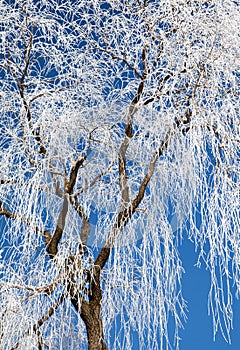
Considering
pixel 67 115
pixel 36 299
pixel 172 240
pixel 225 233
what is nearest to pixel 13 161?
pixel 67 115

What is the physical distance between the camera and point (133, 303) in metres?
2.43

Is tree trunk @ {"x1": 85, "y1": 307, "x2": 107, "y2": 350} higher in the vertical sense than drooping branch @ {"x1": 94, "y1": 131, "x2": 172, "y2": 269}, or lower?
lower

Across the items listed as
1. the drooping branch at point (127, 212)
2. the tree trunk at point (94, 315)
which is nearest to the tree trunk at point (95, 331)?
the tree trunk at point (94, 315)

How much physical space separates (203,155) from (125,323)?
28.4 inches

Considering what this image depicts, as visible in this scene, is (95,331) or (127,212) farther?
(95,331)

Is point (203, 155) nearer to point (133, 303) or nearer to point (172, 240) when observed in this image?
point (172, 240)

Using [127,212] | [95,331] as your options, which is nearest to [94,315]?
[95,331]

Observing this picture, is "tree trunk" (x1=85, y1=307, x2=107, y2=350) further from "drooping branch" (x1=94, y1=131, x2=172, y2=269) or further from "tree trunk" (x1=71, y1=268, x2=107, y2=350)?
"drooping branch" (x1=94, y1=131, x2=172, y2=269)

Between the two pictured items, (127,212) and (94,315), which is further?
(94,315)

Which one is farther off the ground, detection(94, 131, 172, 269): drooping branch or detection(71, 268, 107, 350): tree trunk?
detection(94, 131, 172, 269): drooping branch

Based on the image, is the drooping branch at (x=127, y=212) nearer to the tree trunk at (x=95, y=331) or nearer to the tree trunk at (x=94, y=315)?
the tree trunk at (x=94, y=315)

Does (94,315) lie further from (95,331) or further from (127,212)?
(127,212)

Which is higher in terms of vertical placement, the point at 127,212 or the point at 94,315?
the point at 127,212

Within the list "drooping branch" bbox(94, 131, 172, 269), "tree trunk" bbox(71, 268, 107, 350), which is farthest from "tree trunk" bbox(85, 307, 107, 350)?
"drooping branch" bbox(94, 131, 172, 269)
